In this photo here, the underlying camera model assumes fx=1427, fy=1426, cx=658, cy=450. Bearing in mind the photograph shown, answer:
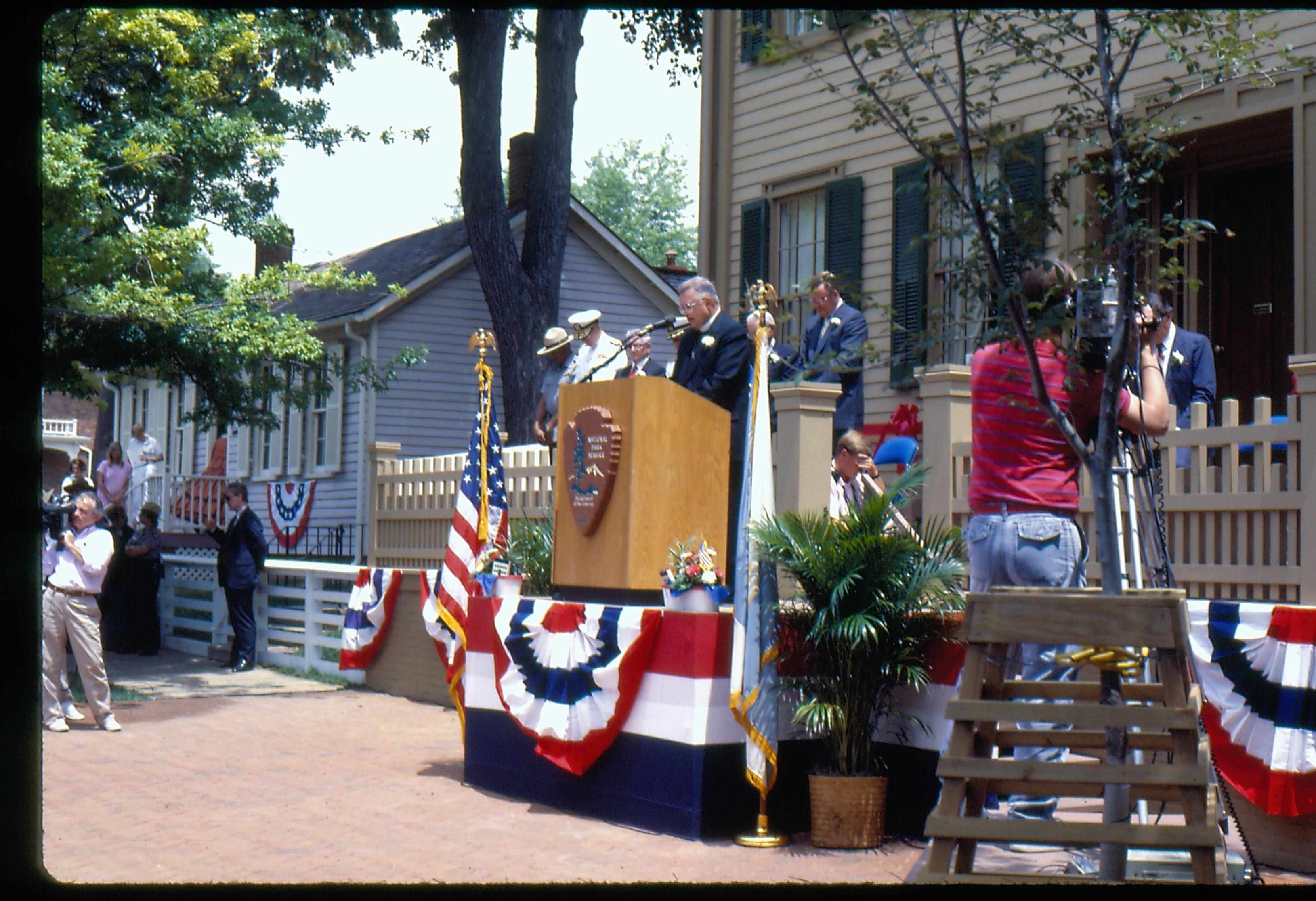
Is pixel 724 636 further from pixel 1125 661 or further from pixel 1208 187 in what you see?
pixel 1208 187

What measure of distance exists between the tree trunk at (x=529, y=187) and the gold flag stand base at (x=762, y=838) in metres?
11.5

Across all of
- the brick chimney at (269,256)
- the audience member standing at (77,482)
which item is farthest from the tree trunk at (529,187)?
the brick chimney at (269,256)

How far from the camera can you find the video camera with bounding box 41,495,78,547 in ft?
39.5

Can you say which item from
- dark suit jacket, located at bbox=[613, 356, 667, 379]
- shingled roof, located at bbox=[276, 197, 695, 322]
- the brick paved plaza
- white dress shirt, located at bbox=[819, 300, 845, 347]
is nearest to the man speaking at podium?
dark suit jacket, located at bbox=[613, 356, 667, 379]

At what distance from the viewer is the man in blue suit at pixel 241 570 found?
52.9 feet

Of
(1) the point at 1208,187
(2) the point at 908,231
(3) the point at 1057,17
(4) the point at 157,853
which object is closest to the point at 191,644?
(2) the point at 908,231

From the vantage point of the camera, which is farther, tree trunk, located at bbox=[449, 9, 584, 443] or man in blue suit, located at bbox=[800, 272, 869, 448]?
tree trunk, located at bbox=[449, 9, 584, 443]

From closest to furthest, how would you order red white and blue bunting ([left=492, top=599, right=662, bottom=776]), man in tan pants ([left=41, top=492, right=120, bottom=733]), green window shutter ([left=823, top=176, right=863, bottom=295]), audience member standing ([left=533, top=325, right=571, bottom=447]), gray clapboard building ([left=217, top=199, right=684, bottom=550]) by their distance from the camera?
red white and blue bunting ([left=492, top=599, right=662, bottom=776]), audience member standing ([left=533, top=325, right=571, bottom=447]), man in tan pants ([left=41, top=492, right=120, bottom=733]), green window shutter ([left=823, top=176, right=863, bottom=295]), gray clapboard building ([left=217, top=199, right=684, bottom=550])

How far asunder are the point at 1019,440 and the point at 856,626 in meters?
1.23

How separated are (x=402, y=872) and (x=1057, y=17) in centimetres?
447

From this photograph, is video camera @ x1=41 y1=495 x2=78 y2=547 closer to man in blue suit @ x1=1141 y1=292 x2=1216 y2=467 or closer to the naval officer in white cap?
the naval officer in white cap

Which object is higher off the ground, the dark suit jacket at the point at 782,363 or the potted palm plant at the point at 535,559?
the dark suit jacket at the point at 782,363

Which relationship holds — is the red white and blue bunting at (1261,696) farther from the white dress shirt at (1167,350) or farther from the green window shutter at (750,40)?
the green window shutter at (750,40)

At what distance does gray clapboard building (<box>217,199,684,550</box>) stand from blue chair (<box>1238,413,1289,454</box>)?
17.7 metres
